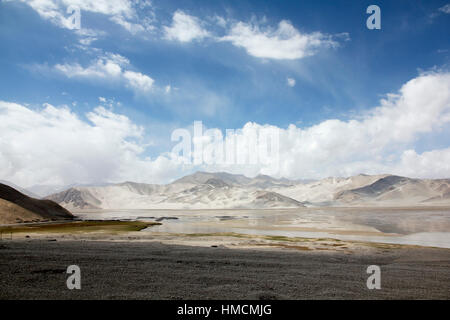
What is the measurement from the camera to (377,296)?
1377 centimetres

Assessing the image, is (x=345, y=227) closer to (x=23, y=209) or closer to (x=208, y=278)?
(x=208, y=278)

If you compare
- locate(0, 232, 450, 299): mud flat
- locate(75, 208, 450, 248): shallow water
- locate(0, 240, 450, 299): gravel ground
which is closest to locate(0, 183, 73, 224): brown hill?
locate(75, 208, 450, 248): shallow water

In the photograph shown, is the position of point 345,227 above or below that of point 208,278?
below

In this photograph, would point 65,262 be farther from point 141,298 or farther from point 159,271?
point 141,298

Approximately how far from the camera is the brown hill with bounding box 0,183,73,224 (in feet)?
264

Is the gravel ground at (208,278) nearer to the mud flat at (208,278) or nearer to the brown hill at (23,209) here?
the mud flat at (208,278)

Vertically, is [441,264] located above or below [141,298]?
below

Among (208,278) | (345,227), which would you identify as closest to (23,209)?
(345,227)

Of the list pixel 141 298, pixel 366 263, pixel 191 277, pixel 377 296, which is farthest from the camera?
pixel 366 263

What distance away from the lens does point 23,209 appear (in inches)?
3428
